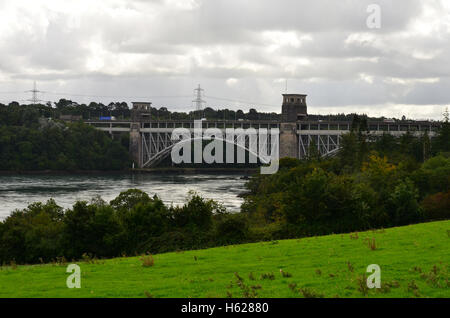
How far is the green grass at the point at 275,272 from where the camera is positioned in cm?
1333

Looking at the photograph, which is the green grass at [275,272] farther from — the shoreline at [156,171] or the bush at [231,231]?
the shoreline at [156,171]

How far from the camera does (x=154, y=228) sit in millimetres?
30938

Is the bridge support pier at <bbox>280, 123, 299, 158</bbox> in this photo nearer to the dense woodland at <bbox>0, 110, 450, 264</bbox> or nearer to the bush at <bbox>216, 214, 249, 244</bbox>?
the dense woodland at <bbox>0, 110, 450, 264</bbox>

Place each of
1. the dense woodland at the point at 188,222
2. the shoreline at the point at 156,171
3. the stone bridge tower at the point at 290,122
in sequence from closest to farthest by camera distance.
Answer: the dense woodland at the point at 188,222, the stone bridge tower at the point at 290,122, the shoreline at the point at 156,171

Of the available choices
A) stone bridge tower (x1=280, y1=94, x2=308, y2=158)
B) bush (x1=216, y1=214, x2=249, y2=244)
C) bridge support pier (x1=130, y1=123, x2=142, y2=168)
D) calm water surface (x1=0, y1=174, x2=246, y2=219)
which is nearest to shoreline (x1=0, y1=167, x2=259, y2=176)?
bridge support pier (x1=130, y1=123, x2=142, y2=168)

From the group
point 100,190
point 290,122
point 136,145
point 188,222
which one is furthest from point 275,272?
point 136,145

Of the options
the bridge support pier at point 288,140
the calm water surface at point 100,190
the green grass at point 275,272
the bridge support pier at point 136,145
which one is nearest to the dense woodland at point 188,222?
the green grass at point 275,272

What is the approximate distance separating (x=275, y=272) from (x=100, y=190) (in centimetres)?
6596

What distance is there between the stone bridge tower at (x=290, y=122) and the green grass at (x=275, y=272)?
89439 mm

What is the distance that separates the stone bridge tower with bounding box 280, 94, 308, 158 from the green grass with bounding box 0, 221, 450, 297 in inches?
3521

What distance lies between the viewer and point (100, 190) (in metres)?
79.6

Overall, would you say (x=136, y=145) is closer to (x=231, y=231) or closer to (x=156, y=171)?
(x=156, y=171)
